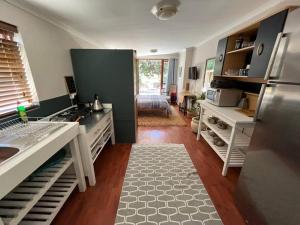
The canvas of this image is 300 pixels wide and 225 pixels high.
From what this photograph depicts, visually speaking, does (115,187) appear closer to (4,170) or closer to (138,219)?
(138,219)

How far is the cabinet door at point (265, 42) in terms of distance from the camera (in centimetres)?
131

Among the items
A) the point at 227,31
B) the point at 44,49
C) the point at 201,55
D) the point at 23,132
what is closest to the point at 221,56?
the point at 227,31

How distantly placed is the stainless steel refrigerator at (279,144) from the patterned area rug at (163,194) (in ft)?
1.56

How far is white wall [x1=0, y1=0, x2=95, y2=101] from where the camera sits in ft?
5.06

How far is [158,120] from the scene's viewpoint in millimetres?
4246

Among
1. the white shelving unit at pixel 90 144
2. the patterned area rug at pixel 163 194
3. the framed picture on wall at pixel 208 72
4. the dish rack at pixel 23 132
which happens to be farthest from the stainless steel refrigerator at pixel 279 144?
the framed picture on wall at pixel 208 72

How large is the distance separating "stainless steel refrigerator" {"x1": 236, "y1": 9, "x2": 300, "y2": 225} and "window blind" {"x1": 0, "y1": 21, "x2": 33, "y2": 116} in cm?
238

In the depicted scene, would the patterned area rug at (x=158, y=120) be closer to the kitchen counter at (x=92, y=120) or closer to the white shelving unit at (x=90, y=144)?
the kitchen counter at (x=92, y=120)

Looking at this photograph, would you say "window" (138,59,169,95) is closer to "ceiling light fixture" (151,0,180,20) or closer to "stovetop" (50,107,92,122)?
"stovetop" (50,107,92,122)

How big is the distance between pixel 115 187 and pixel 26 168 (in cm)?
110

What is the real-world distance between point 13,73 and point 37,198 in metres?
1.32

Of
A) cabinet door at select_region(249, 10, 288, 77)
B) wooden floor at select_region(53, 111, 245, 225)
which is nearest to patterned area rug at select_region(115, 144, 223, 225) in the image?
wooden floor at select_region(53, 111, 245, 225)

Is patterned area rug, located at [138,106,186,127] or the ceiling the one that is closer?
the ceiling

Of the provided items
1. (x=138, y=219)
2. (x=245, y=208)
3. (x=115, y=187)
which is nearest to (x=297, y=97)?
(x=245, y=208)
